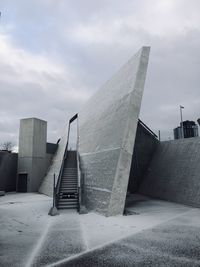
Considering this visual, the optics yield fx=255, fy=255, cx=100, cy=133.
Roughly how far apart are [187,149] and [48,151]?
15.0m

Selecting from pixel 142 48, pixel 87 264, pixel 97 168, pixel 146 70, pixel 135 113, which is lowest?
pixel 87 264

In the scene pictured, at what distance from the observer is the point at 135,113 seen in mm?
11625

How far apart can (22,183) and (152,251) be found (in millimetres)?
19315

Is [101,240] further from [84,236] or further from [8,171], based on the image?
[8,171]

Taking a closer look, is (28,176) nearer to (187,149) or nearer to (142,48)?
(187,149)

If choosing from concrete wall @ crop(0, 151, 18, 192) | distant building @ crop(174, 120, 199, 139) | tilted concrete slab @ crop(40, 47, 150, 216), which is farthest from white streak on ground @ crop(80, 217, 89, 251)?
distant building @ crop(174, 120, 199, 139)

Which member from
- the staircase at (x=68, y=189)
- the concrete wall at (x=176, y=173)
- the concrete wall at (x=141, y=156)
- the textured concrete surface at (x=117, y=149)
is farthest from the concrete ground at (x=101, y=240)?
the concrete wall at (x=141, y=156)

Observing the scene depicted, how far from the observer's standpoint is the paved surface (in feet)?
17.4

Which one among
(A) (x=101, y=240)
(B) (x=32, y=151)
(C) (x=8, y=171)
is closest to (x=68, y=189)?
(A) (x=101, y=240)

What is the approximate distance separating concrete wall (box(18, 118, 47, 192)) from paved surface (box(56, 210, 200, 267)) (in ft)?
56.7

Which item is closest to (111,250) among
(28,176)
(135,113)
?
(135,113)

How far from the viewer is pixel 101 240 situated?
23.0 ft

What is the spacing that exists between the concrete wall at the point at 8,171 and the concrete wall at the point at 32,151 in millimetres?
552

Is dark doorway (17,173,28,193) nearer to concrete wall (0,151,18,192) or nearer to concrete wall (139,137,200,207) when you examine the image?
concrete wall (0,151,18,192)
